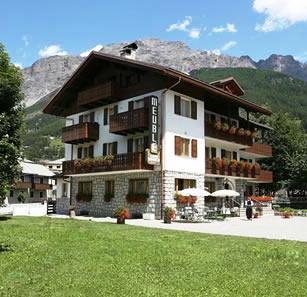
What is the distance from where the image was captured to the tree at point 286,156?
182ft

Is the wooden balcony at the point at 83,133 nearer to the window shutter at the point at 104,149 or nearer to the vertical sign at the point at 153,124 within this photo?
the window shutter at the point at 104,149

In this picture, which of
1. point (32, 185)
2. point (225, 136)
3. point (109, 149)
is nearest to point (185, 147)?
point (225, 136)

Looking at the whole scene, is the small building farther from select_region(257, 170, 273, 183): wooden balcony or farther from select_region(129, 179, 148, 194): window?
select_region(129, 179, 148, 194): window

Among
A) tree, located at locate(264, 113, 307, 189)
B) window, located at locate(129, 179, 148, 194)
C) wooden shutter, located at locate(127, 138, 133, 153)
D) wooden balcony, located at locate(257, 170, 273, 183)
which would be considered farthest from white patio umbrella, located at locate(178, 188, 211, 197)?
tree, located at locate(264, 113, 307, 189)

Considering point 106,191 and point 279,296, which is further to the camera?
point 106,191

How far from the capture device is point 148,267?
35.5 feet

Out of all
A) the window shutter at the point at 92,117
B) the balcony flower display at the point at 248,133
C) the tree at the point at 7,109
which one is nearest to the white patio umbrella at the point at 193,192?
the window shutter at the point at 92,117

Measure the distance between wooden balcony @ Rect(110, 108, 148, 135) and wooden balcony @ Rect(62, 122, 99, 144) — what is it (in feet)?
12.5

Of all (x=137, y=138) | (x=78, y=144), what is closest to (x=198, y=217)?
(x=137, y=138)

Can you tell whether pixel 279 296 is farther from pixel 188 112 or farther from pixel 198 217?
pixel 188 112

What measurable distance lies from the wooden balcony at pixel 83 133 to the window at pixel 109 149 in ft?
4.07

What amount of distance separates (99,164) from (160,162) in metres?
5.71

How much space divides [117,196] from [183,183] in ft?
17.4

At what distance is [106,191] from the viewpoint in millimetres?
Answer: 36281
